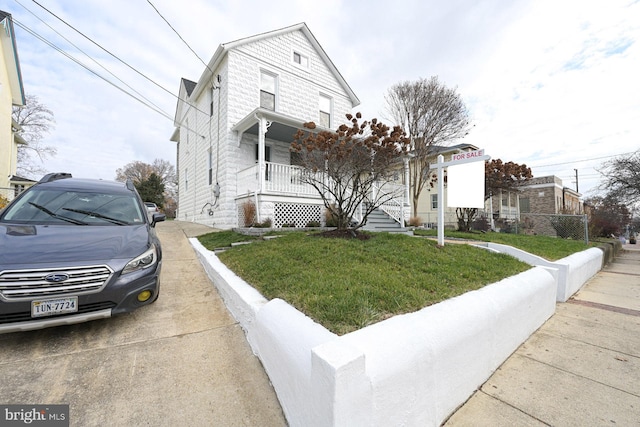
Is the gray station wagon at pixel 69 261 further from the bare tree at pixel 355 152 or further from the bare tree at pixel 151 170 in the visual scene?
the bare tree at pixel 151 170

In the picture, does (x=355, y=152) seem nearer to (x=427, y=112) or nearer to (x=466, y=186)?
(x=466, y=186)

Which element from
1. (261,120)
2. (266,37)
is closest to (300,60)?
(266,37)

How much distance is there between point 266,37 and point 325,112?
382 centimetres

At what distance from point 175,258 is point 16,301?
136 inches

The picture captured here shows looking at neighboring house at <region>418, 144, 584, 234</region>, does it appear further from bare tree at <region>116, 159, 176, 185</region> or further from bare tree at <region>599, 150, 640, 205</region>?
bare tree at <region>116, 159, 176, 185</region>

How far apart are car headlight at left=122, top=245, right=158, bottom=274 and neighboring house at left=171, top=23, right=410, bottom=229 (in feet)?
16.7

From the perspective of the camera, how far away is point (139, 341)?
2.52 metres

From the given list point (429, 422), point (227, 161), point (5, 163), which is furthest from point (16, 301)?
point (5, 163)

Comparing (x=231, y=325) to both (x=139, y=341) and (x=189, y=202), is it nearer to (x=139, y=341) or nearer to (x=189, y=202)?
(x=139, y=341)

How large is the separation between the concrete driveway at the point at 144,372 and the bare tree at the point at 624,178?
19190 mm

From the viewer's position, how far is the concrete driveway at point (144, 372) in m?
1.74

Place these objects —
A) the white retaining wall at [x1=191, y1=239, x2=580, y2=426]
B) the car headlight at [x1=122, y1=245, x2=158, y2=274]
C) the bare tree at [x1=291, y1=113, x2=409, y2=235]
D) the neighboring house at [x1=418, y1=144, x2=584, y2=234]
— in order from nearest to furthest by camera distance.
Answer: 1. the white retaining wall at [x1=191, y1=239, x2=580, y2=426]
2. the car headlight at [x1=122, y1=245, x2=158, y2=274]
3. the bare tree at [x1=291, y1=113, x2=409, y2=235]
4. the neighboring house at [x1=418, y1=144, x2=584, y2=234]

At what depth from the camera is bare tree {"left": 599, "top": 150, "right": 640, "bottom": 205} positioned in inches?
501

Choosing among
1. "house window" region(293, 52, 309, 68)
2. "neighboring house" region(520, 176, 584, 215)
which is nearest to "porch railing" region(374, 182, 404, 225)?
"house window" region(293, 52, 309, 68)
